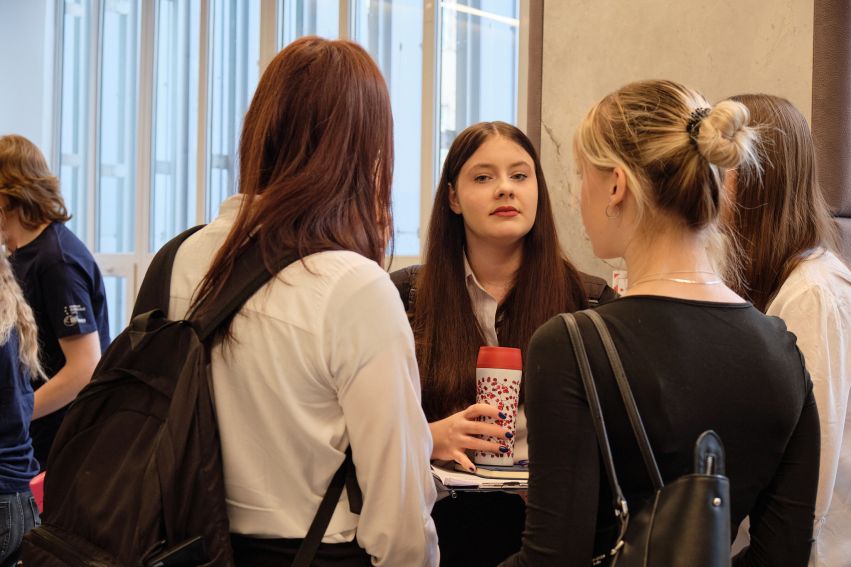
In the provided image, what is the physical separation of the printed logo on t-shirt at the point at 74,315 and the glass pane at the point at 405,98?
1.68 metres

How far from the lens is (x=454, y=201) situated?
2297 millimetres

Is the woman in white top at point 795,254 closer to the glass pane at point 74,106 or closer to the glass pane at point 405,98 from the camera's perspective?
the glass pane at point 405,98

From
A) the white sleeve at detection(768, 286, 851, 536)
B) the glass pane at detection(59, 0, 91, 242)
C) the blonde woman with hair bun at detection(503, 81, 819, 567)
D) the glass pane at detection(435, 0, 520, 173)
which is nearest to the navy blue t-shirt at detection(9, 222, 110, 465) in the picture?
the glass pane at detection(435, 0, 520, 173)

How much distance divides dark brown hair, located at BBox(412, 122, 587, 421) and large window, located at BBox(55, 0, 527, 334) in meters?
1.53

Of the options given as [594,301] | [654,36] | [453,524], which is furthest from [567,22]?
[453,524]

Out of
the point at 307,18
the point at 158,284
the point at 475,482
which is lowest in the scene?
the point at 475,482

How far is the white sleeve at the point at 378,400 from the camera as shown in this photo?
1.26 meters

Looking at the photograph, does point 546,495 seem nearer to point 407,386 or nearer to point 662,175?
point 407,386

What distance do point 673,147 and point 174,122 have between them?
5.69m

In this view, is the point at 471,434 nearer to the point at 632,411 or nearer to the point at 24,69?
the point at 632,411

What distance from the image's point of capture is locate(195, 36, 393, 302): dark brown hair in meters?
1.32

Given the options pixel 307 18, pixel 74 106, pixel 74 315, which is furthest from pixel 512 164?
pixel 74 106

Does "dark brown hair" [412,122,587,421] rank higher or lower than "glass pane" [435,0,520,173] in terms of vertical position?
lower

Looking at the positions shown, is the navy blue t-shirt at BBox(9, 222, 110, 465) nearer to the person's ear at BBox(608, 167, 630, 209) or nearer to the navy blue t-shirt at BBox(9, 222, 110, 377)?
the navy blue t-shirt at BBox(9, 222, 110, 377)
